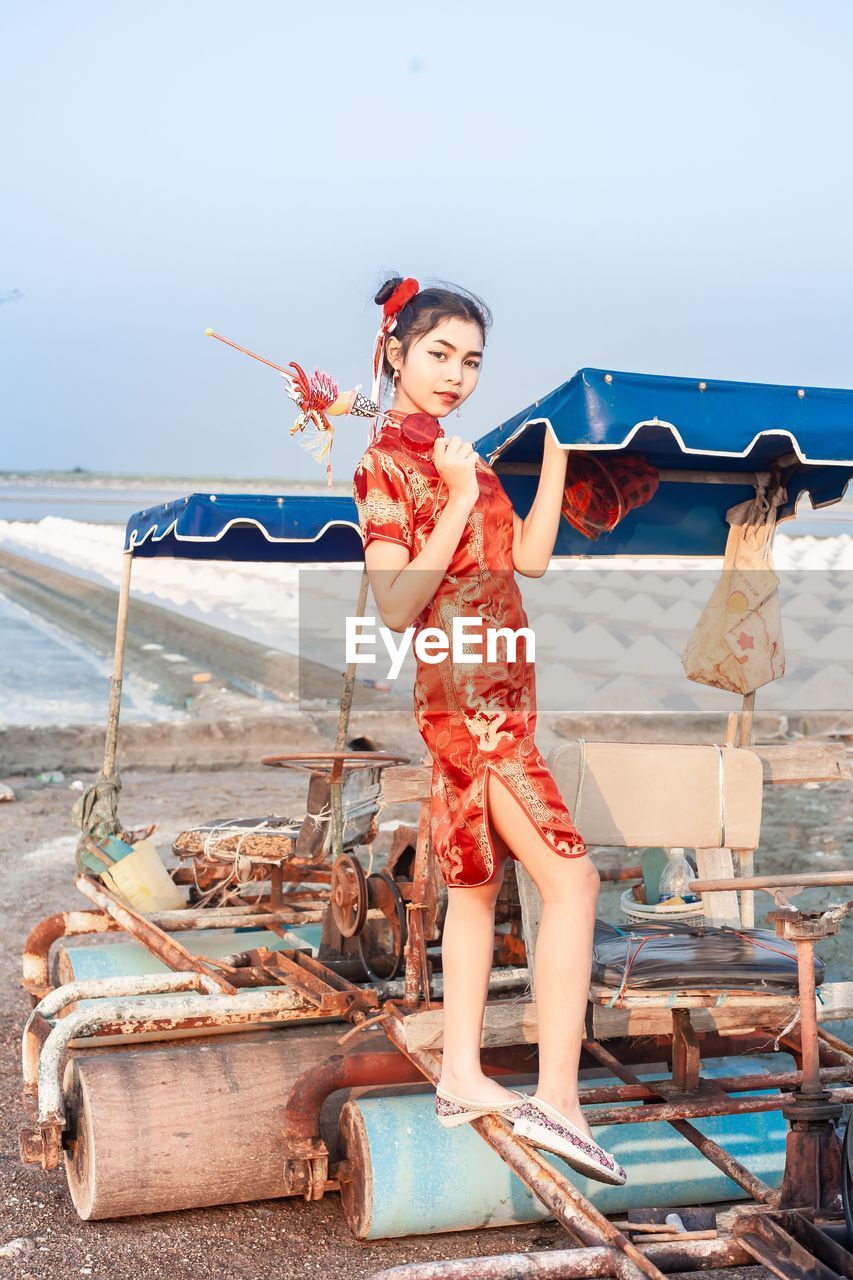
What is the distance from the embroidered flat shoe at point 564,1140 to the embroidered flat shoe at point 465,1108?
0.05 meters

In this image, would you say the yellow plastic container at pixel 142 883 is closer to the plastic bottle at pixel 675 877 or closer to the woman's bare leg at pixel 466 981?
the plastic bottle at pixel 675 877

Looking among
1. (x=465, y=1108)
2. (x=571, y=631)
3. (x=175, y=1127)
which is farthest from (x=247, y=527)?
A: (x=571, y=631)

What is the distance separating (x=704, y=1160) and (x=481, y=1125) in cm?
135

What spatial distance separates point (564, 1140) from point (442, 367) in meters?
1.76

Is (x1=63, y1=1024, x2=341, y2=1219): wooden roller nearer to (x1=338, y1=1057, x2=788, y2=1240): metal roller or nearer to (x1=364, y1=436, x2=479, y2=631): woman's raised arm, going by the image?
(x1=338, y1=1057, x2=788, y2=1240): metal roller

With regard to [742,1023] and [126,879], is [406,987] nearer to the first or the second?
[742,1023]

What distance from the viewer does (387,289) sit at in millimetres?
3334

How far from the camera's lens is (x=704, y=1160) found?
4.12 metres

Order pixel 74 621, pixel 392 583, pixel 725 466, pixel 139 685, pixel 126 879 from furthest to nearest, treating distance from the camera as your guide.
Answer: pixel 74 621 → pixel 139 685 → pixel 126 879 → pixel 725 466 → pixel 392 583

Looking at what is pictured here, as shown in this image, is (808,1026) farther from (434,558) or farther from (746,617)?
(746,617)

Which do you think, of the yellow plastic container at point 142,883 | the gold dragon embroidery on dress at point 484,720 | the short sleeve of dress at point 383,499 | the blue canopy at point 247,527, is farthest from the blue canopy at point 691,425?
the yellow plastic container at point 142,883

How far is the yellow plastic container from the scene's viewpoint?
619 cm

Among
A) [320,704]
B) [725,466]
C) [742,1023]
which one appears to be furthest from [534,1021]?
[320,704]

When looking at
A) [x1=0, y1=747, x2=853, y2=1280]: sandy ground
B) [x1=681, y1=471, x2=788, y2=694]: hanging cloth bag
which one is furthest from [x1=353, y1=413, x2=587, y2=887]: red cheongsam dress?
[x1=681, y1=471, x2=788, y2=694]: hanging cloth bag
